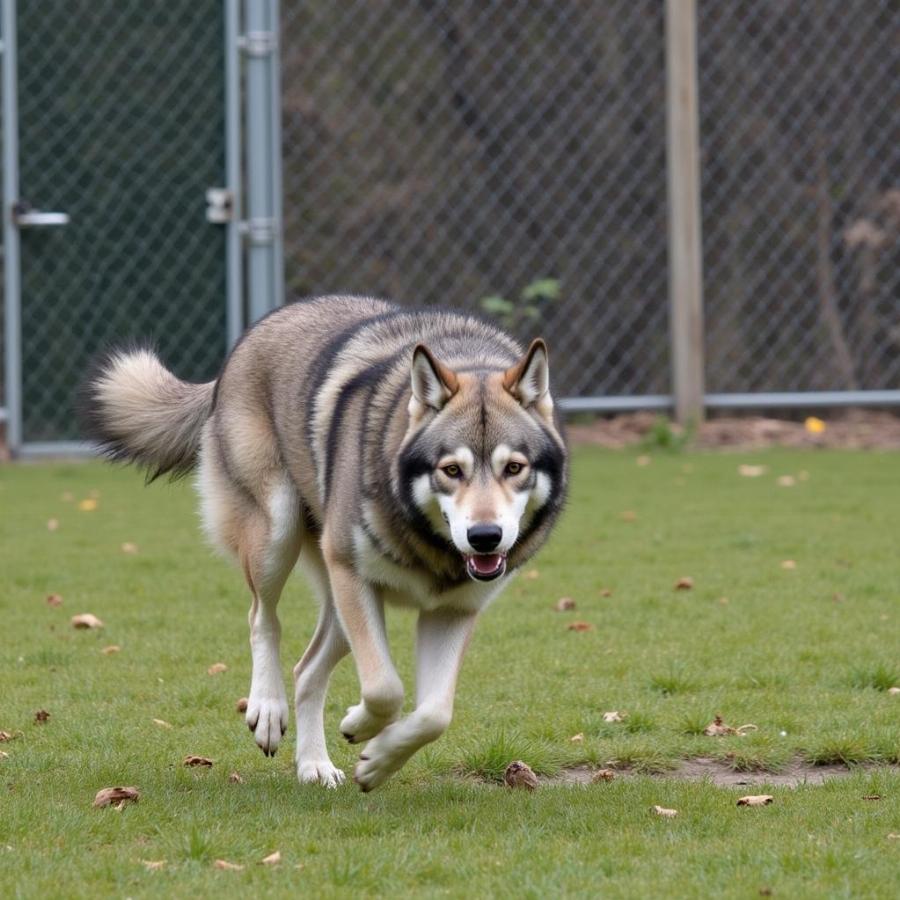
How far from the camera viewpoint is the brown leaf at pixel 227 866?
330cm

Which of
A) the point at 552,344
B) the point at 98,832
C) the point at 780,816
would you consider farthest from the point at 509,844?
the point at 552,344

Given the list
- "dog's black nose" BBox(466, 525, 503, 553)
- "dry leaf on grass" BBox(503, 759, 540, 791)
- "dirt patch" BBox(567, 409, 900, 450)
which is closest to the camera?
"dog's black nose" BBox(466, 525, 503, 553)

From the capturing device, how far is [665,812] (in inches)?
147

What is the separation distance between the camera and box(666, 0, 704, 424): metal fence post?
10812mm

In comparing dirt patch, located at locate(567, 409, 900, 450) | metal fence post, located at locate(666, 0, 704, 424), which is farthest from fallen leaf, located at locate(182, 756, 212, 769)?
metal fence post, located at locate(666, 0, 704, 424)

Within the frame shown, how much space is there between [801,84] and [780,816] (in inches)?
328

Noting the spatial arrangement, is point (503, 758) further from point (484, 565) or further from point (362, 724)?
point (484, 565)

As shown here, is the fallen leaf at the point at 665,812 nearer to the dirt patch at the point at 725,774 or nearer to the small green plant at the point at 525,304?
the dirt patch at the point at 725,774

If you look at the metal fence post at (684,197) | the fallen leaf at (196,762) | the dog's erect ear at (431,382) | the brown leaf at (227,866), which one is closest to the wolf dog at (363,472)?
the dog's erect ear at (431,382)

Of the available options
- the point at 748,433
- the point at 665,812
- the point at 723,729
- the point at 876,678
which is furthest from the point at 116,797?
the point at 748,433

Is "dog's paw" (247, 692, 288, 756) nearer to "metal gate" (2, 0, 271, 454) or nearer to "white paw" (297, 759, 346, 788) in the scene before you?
"white paw" (297, 759, 346, 788)

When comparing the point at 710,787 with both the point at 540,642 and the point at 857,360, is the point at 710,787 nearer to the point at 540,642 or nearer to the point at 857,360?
the point at 540,642

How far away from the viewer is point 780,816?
370cm

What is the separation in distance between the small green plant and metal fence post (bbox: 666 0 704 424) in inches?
32.3
